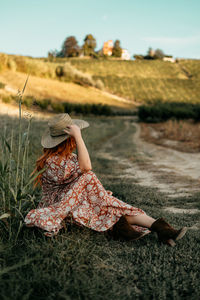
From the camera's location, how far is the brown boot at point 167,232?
9.15ft

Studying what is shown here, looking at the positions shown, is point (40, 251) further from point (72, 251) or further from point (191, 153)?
point (191, 153)

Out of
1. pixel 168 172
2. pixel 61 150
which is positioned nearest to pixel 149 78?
pixel 168 172

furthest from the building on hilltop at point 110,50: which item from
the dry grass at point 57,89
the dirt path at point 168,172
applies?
the dirt path at point 168,172

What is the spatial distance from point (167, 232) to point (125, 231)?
364mm

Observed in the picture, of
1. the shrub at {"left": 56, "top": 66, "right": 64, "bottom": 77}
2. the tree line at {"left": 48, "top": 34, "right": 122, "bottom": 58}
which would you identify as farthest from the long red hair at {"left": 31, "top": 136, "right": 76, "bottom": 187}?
the tree line at {"left": 48, "top": 34, "right": 122, "bottom": 58}

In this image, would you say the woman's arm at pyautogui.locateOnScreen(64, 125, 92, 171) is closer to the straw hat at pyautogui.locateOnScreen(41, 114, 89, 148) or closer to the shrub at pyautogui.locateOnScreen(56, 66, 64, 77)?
the straw hat at pyautogui.locateOnScreen(41, 114, 89, 148)

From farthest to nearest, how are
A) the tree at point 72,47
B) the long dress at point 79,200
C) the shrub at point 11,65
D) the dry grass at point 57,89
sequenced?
the tree at point 72,47, the shrub at point 11,65, the dry grass at point 57,89, the long dress at point 79,200

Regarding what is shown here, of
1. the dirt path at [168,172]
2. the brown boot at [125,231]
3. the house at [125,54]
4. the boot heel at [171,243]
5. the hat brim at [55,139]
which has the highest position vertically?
the house at [125,54]

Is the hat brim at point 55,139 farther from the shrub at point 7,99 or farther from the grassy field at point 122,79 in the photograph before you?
the grassy field at point 122,79

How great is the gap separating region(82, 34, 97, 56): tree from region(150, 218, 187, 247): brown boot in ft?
255

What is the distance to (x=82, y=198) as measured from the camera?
290cm

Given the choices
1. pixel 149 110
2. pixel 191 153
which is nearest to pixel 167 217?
pixel 191 153

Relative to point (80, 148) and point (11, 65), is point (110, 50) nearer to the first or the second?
point (11, 65)

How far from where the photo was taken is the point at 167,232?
2.79m
